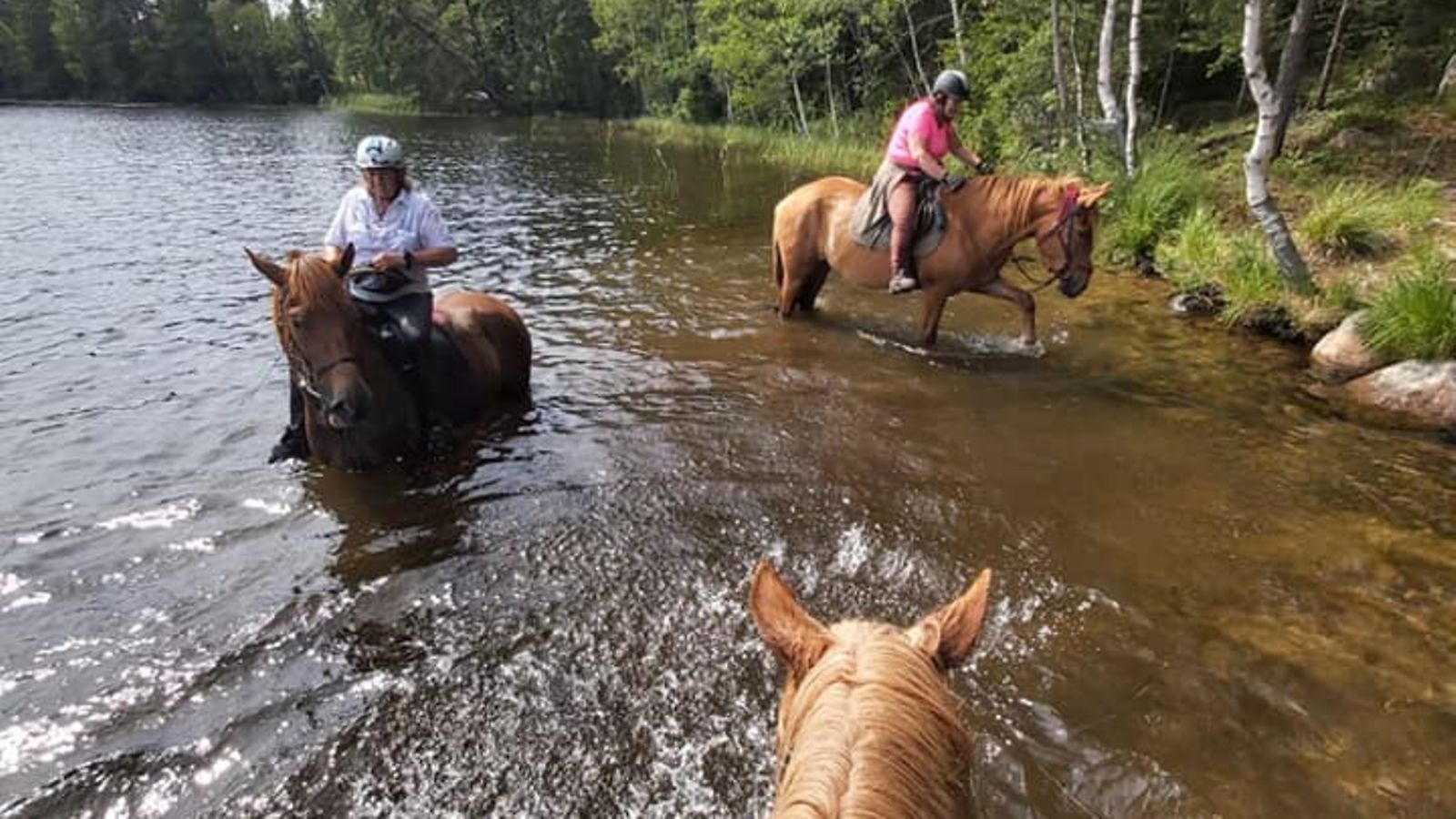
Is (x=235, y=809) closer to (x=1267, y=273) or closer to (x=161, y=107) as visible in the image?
(x=1267, y=273)

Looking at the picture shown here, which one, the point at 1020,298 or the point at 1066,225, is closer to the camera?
the point at 1066,225

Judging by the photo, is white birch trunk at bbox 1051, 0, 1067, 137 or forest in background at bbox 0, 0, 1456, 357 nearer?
forest in background at bbox 0, 0, 1456, 357

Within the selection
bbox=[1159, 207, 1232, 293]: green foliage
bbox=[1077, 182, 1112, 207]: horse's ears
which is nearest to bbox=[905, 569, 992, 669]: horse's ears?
bbox=[1077, 182, 1112, 207]: horse's ears

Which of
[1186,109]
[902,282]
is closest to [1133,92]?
[902,282]

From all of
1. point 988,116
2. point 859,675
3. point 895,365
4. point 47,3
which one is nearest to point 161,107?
point 47,3

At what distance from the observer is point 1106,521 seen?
5.07 m

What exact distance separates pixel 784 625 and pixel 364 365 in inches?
164

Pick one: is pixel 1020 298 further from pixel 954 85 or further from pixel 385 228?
pixel 385 228

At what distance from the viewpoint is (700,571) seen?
4633mm

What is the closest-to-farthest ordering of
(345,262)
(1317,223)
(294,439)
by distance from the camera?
1. (345,262)
2. (294,439)
3. (1317,223)

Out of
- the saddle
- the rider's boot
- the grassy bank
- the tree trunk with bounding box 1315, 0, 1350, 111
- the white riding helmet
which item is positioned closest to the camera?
the white riding helmet

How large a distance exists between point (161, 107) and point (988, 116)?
224 ft

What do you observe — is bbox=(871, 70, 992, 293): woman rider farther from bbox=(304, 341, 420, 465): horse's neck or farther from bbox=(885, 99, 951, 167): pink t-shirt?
bbox=(304, 341, 420, 465): horse's neck

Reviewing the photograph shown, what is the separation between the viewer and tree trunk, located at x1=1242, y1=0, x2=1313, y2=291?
8.11 metres
